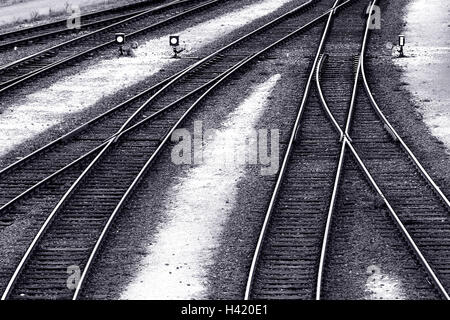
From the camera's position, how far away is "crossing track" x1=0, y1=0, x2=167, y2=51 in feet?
112

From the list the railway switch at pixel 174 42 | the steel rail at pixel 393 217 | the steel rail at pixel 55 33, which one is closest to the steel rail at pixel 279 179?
the steel rail at pixel 393 217

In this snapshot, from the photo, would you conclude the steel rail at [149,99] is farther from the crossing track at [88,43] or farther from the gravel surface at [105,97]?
the crossing track at [88,43]

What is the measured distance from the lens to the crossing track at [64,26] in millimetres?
34203

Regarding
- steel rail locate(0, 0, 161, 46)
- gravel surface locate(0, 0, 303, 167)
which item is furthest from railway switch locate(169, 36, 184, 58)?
steel rail locate(0, 0, 161, 46)

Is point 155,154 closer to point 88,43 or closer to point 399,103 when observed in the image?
point 399,103

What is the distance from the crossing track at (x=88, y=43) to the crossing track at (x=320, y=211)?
850cm

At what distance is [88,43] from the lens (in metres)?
34.4

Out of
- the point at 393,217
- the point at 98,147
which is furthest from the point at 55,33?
the point at 393,217

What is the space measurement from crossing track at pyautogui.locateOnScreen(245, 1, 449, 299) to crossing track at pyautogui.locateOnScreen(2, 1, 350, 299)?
2566 mm

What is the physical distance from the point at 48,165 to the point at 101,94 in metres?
6.64

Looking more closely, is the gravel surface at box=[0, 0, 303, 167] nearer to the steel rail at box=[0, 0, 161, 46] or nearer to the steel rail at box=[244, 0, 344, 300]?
the steel rail at box=[0, 0, 161, 46]
